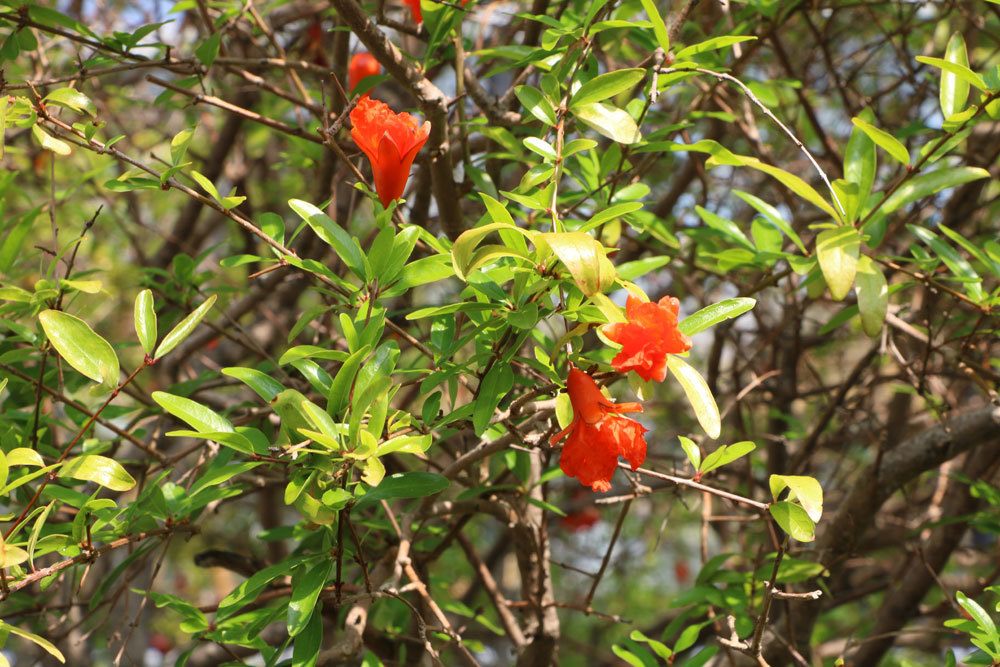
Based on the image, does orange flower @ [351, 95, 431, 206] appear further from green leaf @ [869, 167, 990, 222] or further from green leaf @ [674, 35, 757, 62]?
green leaf @ [869, 167, 990, 222]

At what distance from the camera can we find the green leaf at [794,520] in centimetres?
90

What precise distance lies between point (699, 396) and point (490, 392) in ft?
0.67

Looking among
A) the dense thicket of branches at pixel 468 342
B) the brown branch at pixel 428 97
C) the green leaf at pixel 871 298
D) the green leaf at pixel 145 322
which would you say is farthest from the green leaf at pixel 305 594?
the green leaf at pixel 871 298

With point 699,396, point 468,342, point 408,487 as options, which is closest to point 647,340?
point 699,396

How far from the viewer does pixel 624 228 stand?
182 centimetres

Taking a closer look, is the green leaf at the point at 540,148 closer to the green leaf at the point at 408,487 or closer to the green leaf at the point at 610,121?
the green leaf at the point at 610,121

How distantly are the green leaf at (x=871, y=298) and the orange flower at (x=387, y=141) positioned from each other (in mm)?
501

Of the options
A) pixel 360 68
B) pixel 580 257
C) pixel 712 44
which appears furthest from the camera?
pixel 360 68

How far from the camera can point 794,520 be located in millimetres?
911

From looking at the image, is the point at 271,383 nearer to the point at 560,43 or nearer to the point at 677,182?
the point at 560,43

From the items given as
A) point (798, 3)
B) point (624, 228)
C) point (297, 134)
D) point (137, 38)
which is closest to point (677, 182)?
point (624, 228)

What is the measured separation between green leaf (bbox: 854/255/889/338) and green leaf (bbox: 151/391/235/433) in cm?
66

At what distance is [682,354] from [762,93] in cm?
81

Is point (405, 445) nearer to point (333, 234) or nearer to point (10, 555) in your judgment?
point (333, 234)
